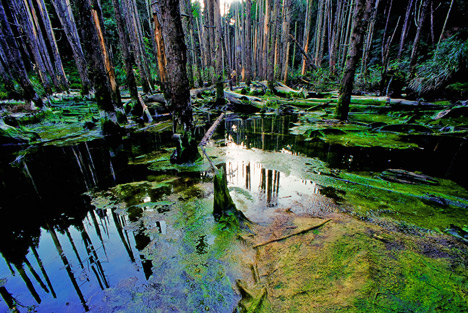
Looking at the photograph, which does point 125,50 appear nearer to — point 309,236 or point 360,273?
point 309,236

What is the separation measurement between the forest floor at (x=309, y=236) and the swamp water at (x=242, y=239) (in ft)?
0.04

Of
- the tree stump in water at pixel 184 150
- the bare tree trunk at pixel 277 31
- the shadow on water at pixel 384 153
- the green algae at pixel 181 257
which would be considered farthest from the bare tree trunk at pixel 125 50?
the bare tree trunk at pixel 277 31

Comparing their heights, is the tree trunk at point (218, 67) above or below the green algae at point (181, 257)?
above

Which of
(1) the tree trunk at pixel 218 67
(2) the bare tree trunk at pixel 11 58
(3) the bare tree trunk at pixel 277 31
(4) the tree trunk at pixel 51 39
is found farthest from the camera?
(4) the tree trunk at pixel 51 39

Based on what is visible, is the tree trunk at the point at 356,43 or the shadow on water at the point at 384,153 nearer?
the shadow on water at the point at 384,153

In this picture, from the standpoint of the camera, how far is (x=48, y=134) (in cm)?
743

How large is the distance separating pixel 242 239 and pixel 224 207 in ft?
1.50

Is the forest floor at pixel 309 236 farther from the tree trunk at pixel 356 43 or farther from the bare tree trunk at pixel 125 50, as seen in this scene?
the bare tree trunk at pixel 125 50

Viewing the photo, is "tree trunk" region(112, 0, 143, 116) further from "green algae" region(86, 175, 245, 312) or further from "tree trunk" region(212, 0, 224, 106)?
"green algae" region(86, 175, 245, 312)

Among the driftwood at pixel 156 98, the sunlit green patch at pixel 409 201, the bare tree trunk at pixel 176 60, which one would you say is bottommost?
the sunlit green patch at pixel 409 201

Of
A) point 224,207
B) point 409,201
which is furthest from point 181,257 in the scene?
point 409,201

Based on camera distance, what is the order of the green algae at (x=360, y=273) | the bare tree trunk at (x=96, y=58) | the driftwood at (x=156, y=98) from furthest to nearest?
the driftwood at (x=156, y=98) < the bare tree trunk at (x=96, y=58) < the green algae at (x=360, y=273)

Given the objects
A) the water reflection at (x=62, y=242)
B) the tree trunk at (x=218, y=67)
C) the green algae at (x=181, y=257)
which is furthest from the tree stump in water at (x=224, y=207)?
the tree trunk at (x=218, y=67)

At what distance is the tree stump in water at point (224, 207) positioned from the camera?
2244mm
